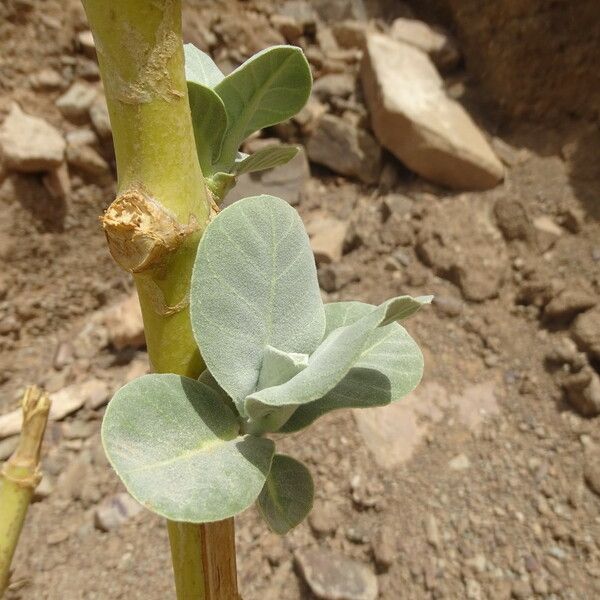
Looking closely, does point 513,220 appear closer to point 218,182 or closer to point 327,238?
point 327,238

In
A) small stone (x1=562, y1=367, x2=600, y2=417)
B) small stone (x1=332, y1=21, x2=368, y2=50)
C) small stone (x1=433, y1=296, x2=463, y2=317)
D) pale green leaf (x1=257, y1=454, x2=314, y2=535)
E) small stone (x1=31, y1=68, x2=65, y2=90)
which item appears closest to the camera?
pale green leaf (x1=257, y1=454, x2=314, y2=535)

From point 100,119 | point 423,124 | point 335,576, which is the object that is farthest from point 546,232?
point 100,119

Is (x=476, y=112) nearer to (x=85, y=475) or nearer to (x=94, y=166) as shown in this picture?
(x=94, y=166)

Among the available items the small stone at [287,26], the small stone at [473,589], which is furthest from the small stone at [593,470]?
the small stone at [287,26]

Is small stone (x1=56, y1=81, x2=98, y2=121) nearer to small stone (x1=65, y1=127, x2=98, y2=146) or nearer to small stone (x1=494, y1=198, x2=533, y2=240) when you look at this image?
small stone (x1=65, y1=127, x2=98, y2=146)

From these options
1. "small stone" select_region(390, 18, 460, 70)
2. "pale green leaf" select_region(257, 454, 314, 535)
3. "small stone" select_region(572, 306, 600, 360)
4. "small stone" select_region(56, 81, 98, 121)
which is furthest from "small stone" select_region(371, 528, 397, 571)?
"small stone" select_region(390, 18, 460, 70)

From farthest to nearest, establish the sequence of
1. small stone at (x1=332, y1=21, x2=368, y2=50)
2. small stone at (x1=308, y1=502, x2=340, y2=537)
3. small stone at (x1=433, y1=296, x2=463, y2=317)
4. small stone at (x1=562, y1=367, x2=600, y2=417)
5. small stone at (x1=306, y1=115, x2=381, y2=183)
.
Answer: small stone at (x1=332, y1=21, x2=368, y2=50) < small stone at (x1=306, y1=115, x2=381, y2=183) < small stone at (x1=433, y1=296, x2=463, y2=317) < small stone at (x1=562, y1=367, x2=600, y2=417) < small stone at (x1=308, y1=502, x2=340, y2=537)

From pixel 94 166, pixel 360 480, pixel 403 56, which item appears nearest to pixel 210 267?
pixel 360 480
